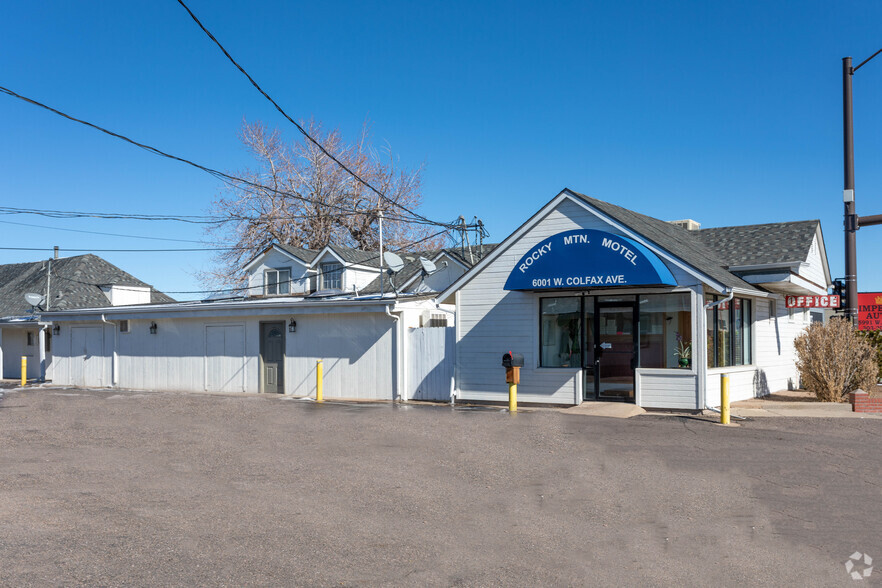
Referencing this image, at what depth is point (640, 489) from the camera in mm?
8555

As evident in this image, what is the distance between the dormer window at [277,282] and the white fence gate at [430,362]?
12.9m

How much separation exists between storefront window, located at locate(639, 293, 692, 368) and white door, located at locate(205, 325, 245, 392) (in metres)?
12.6

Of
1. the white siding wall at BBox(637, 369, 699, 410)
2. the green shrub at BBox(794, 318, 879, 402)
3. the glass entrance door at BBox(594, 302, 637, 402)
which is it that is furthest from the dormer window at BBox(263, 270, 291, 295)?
the green shrub at BBox(794, 318, 879, 402)

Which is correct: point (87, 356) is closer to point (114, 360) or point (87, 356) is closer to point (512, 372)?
point (114, 360)

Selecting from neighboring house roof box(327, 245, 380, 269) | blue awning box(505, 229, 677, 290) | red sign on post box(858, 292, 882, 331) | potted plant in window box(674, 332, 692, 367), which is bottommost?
potted plant in window box(674, 332, 692, 367)

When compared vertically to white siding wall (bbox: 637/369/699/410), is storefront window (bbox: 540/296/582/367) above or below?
above

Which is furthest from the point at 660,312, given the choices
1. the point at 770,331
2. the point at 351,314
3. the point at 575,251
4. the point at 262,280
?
the point at 262,280

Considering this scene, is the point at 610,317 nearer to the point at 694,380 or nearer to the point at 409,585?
the point at 694,380

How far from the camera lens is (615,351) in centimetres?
1720

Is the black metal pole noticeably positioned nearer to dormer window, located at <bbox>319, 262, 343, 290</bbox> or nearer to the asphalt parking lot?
the asphalt parking lot

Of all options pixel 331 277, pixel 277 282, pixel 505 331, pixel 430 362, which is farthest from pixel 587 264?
pixel 277 282

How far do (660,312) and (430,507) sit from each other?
1045 cm

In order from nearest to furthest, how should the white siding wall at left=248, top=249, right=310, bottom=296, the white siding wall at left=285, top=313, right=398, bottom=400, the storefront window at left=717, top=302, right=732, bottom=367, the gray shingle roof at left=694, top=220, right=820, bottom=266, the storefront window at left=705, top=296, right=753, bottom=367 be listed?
1. the storefront window at left=705, top=296, right=753, bottom=367
2. the storefront window at left=717, top=302, right=732, bottom=367
3. the gray shingle roof at left=694, top=220, right=820, bottom=266
4. the white siding wall at left=285, top=313, right=398, bottom=400
5. the white siding wall at left=248, top=249, right=310, bottom=296

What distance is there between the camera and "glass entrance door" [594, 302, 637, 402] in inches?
668
